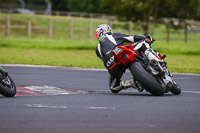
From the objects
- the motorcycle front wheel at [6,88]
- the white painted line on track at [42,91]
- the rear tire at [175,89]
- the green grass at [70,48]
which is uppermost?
the motorcycle front wheel at [6,88]

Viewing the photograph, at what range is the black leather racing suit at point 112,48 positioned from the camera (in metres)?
12.0

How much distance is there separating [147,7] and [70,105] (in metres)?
37.4

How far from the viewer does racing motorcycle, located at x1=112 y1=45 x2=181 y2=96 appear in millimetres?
11180

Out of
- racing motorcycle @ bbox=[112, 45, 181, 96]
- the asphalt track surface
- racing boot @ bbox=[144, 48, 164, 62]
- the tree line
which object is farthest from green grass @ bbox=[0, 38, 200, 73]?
the tree line

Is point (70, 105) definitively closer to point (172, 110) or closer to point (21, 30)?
point (172, 110)

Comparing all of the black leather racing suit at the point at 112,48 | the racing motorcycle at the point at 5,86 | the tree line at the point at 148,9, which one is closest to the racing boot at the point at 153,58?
the black leather racing suit at the point at 112,48

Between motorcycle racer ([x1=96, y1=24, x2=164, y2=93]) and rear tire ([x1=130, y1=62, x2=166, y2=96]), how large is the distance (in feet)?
1.16

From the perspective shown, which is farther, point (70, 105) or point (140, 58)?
point (140, 58)

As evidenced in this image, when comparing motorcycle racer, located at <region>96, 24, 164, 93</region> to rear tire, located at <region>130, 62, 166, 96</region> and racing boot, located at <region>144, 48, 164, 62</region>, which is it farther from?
rear tire, located at <region>130, 62, 166, 96</region>

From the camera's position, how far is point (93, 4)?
95188mm

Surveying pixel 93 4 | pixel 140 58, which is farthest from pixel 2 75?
pixel 93 4

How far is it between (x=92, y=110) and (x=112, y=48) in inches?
117

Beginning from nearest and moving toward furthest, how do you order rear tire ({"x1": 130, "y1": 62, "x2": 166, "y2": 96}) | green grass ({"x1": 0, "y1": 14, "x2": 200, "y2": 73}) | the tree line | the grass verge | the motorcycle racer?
rear tire ({"x1": 130, "y1": 62, "x2": 166, "y2": 96}) → the motorcycle racer → the grass verge → green grass ({"x1": 0, "y1": 14, "x2": 200, "y2": 73}) → the tree line

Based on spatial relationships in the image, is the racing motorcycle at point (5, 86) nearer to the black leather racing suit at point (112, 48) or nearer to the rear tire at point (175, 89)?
the black leather racing suit at point (112, 48)
